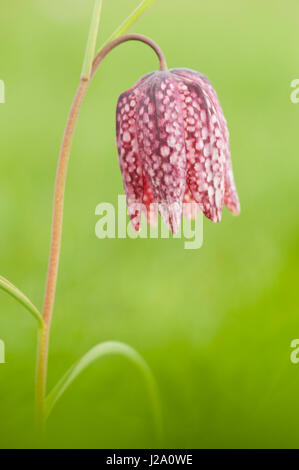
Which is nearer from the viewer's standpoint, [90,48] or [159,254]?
[90,48]

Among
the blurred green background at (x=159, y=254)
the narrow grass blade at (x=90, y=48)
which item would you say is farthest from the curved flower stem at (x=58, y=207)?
the blurred green background at (x=159, y=254)

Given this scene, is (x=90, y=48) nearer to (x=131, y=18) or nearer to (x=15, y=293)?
(x=131, y=18)

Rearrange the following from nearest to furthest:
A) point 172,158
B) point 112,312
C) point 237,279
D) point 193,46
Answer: point 172,158 → point 112,312 → point 237,279 → point 193,46

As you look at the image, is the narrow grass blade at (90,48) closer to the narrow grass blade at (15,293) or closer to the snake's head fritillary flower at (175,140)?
the snake's head fritillary flower at (175,140)

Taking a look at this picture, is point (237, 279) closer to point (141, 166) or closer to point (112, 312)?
point (112, 312)

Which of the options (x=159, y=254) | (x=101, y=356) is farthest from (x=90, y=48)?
(x=159, y=254)

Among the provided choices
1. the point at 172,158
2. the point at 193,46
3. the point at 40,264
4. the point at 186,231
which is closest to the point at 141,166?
the point at 172,158
